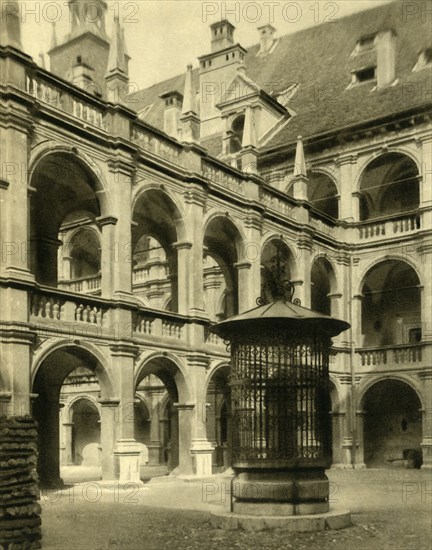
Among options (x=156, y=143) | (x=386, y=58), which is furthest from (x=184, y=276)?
(x=386, y=58)

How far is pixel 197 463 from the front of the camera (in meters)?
Result: 20.8

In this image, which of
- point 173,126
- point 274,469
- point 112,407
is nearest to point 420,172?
point 173,126

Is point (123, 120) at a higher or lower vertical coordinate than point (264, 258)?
higher

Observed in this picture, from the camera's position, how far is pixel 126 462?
60.0ft

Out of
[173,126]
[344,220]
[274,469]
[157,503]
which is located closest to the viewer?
[274,469]

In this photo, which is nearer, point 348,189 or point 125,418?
point 125,418

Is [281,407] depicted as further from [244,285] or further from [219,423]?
[219,423]

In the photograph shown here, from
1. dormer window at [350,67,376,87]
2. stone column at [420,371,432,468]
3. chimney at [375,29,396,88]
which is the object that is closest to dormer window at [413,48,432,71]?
chimney at [375,29,396,88]

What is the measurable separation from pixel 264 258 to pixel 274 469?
17.4 meters

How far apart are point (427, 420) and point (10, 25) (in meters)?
17.4

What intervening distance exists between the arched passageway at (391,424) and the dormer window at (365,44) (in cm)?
1359

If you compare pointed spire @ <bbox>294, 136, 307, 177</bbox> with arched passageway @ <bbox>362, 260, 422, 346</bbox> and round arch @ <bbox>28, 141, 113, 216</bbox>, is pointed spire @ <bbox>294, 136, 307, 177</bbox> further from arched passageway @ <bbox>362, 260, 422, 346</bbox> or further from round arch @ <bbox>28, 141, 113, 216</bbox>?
round arch @ <bbox>28, 141, 113, 216</bbox>

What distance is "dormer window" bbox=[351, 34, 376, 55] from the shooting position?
33250 mm

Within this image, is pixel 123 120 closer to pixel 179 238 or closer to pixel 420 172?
pixel 179 238
